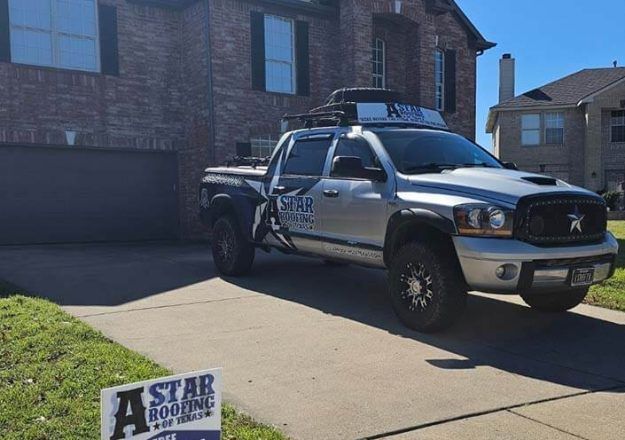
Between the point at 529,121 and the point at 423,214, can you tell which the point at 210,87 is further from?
the point at 529,121

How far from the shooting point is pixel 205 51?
14.7 meters

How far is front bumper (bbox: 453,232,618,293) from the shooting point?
17.4 feet

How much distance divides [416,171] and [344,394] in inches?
112

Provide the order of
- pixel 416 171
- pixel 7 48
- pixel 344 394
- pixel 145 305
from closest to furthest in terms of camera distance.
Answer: pixel 344 394, pixel 416 171, pixel 145 305, pixel 7 48

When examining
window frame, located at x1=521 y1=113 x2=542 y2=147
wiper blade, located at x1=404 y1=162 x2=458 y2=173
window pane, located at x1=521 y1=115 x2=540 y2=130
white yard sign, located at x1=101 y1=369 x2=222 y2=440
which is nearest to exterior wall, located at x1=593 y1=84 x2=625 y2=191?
window frame, located at x1=521 y1=113 x2=542 y2=147

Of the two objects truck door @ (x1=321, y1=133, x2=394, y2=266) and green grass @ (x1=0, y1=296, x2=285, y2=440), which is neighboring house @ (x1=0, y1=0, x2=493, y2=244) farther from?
green grass @ (x1=0, y1=296, x2=285, y2=440)

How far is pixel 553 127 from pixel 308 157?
27802 millimetres

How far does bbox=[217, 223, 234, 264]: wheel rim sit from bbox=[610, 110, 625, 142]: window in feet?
91.2

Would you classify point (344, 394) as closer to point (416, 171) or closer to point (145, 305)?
point (416, 171)

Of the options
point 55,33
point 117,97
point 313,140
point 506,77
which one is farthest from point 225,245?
point 506,77

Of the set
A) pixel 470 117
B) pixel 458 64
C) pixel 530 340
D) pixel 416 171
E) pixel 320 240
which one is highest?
pixel 458 64

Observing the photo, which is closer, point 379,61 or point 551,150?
point 379,61

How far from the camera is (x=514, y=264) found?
532 cm

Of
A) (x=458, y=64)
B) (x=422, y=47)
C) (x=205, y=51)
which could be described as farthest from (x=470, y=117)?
(x=205, y=51)
